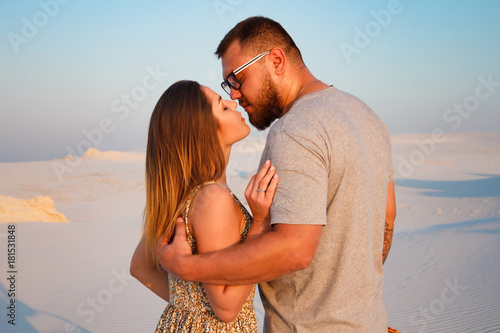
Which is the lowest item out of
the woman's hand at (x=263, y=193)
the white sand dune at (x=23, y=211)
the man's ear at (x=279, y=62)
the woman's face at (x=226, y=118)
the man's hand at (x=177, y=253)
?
the white sand dune at (x=23, y=211)

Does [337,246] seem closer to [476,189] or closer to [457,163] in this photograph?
[476,189]

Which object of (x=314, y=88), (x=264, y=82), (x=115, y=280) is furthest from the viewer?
(x=115, y=280)

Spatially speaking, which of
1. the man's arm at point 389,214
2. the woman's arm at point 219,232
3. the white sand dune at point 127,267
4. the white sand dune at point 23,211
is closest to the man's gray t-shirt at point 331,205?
the woman's arm at point 219,232

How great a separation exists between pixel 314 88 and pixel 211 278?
106 centimetres

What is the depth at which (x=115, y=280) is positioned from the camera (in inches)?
408

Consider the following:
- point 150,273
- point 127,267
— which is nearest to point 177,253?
point 150,273

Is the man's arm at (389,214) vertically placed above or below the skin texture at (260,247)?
below

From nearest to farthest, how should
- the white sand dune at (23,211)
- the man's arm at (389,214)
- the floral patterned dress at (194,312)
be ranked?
the floral patterned dress at (194,312), the man's arm at (389,214), the white sand dune at (23,211)

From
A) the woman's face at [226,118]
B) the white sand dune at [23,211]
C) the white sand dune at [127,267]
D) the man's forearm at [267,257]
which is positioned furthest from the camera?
the white sand dune at [23,211]

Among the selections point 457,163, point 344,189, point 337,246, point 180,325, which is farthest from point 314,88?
point 457,163

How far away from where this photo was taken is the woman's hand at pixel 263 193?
183 cm

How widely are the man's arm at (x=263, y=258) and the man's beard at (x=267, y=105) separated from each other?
887 mm

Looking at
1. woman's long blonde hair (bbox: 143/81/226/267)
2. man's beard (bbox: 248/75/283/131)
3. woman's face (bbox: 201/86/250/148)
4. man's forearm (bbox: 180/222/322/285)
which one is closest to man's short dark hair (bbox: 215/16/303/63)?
man's beard (bbox: 248/75/283/131)

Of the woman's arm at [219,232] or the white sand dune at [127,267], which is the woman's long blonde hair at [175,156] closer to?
the woman's arm at [219,232]
